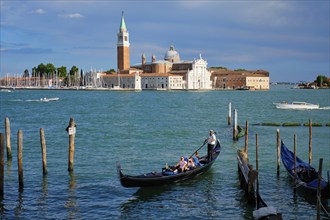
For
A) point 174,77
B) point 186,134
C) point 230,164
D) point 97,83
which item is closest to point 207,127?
point 186,134

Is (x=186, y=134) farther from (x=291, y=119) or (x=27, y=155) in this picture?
(x=291, y=119)

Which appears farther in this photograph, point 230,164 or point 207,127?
point 207,127

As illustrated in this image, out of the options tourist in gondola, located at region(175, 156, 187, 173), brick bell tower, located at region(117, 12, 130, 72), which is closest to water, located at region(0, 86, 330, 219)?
tourist in gondola, located at region(175, 156, 187, 173)

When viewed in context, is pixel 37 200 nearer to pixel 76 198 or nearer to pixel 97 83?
pixel 76 198

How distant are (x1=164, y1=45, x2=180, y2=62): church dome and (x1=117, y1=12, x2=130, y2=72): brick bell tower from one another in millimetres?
10126

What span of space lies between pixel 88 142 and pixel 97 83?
84.8m

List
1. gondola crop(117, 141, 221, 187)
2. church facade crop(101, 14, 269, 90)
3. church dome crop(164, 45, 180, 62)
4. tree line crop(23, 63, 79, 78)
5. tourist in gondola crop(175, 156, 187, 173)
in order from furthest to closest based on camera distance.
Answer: church dome crop(164, 45, 180, 62), tree line crop(23, 63, 79, 78), church facade crop(101, 14, 269, 90), tourist in gondola crop(175, 156, 187, 173), gondola crop(117, 141, 221, 187)

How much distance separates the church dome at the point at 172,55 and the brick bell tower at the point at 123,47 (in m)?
10.1

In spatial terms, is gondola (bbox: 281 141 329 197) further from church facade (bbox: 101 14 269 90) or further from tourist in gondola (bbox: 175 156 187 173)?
church facade (bbox: 101 14 269 90)

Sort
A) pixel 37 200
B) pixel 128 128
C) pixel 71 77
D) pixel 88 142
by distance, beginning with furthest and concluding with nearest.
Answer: pixel 71 77 → pixel 128 128 → pixel 88 142 → pixel 37 200

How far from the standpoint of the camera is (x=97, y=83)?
328ft

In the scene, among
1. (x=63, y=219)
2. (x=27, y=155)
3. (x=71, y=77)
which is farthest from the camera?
(x=71, y=77)

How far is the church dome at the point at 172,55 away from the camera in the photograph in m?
104

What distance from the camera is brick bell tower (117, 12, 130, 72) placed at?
95.2 meters
